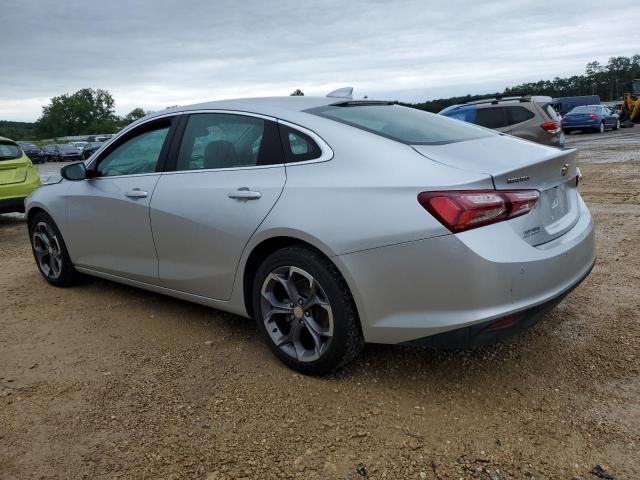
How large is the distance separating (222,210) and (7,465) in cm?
166

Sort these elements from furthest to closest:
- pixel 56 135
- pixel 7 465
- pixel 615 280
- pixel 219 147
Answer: pixel 56 135, pixel 615 280, pixel 219 147, pixel 7 465

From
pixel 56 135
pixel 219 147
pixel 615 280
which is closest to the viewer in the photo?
pixel 219 147

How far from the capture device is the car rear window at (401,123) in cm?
313

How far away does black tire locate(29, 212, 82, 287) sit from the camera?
488cm

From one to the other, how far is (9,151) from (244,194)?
25.0 feet

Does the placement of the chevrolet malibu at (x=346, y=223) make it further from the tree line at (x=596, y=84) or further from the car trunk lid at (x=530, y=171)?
the tree line at (x=596, y=84)

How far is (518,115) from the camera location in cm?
1151

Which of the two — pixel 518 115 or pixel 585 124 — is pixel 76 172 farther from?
pixel 585 124

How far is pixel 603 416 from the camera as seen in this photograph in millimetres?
2645

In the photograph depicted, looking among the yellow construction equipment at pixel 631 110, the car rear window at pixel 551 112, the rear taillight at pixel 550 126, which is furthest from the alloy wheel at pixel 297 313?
the yellow construction equipment at pixel 631 110

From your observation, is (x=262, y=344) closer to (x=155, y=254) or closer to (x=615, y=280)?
(x=155, y=254)

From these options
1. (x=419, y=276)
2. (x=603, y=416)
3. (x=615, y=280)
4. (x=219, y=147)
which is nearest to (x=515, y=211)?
(x=419, y=276)

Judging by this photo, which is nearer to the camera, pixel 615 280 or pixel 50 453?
pixel 50 453

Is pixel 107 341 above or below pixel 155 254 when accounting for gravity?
below
